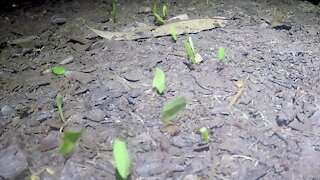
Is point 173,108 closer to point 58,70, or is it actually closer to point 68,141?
point 68,141

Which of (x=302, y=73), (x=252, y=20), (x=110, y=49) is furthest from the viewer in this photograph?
(x=252, y=20)

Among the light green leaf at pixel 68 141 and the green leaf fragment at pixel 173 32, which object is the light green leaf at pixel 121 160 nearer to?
the light green leaf at pixel 68 141

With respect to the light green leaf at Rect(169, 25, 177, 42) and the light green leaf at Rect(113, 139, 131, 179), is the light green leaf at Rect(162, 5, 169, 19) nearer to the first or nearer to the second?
the light green leaf at Rect(169, 25, 177, 42)

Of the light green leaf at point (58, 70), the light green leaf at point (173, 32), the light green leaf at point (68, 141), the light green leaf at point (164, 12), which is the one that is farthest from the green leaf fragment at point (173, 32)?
the light green leaf at point (68, 141)

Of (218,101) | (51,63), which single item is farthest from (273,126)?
(51,63)

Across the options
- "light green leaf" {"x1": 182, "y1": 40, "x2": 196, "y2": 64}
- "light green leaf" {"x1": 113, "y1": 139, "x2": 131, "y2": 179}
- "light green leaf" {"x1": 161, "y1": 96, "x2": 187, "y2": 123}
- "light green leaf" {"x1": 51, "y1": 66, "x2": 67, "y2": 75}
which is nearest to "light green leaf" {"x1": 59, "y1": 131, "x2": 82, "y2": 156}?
"light green leaf" {"x1": 113, "y1": 139, "x2": 131, "y2": 179}

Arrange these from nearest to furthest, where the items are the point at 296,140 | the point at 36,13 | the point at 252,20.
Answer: the point at 296,140 < the point at 252,20 < the point at 36,13

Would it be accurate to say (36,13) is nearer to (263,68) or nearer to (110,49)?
(110,49)
